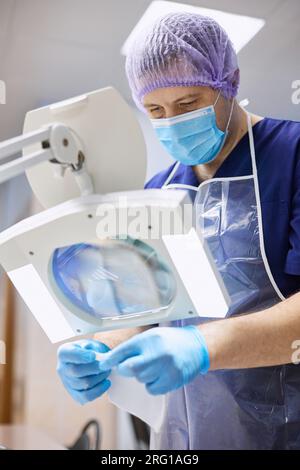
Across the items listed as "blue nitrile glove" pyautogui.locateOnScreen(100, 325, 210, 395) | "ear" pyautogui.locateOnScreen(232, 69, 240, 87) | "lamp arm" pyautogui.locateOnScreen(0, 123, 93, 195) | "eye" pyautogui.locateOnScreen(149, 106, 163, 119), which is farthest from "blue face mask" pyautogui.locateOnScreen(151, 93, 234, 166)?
"blue nitrile glove" pyautogui.locateOnScreen(100, 325, 210, 395)

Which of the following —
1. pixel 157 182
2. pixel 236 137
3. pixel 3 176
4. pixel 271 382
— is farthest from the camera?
pixel 157 182

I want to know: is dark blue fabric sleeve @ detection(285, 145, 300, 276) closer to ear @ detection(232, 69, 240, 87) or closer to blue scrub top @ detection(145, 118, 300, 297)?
blue scrub top @ detection(145, 118, 300, 297)

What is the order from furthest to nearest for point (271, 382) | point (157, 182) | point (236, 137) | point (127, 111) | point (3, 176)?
point (157, 182) → point (236, 137) → point (271, 382) → point (127, 111) → point (3, 176)

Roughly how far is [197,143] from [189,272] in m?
0.38

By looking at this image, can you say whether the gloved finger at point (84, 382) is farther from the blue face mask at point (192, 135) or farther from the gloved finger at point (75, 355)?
the blue face mask at point (192, 135)

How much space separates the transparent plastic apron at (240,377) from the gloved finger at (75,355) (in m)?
0.27

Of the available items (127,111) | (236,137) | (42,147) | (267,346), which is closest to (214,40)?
(236,137)

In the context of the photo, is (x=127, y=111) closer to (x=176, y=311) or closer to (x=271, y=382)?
(x=176, y=311)

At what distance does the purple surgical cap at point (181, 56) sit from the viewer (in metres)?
1.11

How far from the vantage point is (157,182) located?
4.50 feet

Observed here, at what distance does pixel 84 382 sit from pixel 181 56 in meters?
0.70

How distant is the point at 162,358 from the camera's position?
896 mm

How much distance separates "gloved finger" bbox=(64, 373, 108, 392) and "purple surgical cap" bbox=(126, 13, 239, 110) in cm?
59

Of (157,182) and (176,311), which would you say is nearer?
(176,311)
